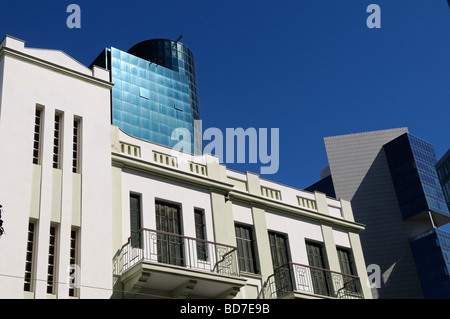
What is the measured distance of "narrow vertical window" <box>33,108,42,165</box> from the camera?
679 inches

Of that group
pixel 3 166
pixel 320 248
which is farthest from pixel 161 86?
pixel 3 166

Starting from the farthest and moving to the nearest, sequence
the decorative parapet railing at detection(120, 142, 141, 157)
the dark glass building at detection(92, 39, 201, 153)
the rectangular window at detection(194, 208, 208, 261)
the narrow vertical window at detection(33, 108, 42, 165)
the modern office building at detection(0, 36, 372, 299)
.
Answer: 1. the dark glass building at detection(92, 39, 201, 153)
2. the decorative parapet railing at detection(120, 142, 141, 157)
3. the rectangular window at detection(194, 208, 208, 261)
4. the narrow vertical window at detection(33, 108, 42, 165)
5. the modern office building at detection(0, 36, 372, 299)

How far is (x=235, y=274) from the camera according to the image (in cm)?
1928

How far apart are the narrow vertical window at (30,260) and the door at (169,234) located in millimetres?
3667

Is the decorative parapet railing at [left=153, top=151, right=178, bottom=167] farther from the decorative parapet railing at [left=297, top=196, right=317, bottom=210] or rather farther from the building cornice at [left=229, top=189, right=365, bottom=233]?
the decorative parapet railing at [left=297, top=196, right=317, bottom=210]

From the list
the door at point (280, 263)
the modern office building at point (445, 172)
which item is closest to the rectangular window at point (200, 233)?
the door at point (280, 263)

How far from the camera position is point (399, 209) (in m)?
140

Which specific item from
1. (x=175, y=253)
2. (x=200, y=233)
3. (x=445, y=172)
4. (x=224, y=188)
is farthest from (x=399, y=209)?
(x=175, y=253)

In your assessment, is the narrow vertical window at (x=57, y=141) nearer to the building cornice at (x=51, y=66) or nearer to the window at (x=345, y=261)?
the building cornice at (x=51, y=66)

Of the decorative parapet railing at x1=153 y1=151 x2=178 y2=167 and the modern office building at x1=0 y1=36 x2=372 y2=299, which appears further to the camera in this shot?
the decorative parapet railing at x1=153 y1=151 x2=178 y2=167

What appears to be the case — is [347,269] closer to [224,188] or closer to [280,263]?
[280,263]

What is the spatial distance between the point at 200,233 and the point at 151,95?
7236 centimetres

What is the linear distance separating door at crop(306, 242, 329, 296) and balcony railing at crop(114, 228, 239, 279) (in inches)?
154

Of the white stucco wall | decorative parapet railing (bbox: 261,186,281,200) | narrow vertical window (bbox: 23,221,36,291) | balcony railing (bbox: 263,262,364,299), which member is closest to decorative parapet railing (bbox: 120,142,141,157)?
the white stucco wall
